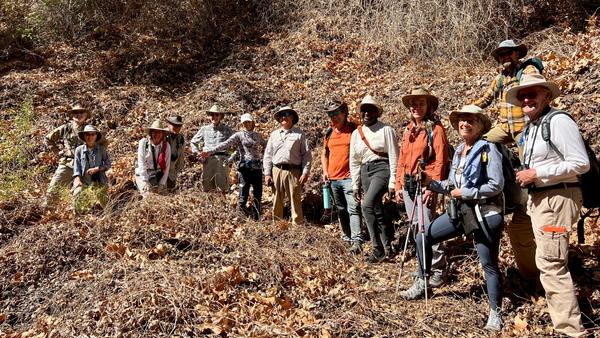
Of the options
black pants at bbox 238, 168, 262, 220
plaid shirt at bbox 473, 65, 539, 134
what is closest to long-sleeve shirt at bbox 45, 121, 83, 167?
black pants at bbox 238, 168, 262, 220

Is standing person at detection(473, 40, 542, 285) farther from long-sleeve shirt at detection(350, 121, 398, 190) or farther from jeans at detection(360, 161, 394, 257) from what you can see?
jeans at detection(360, 161, 394, 257)

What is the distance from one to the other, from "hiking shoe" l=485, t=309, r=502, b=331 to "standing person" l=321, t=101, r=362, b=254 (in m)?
2.39

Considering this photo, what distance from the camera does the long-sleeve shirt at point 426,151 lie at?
4.95 meters

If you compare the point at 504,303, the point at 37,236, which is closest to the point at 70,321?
the point at 37,236

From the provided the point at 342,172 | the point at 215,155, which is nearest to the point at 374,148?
the point at 342,172

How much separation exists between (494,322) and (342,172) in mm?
3077

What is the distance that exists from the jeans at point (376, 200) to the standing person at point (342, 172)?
383 millimetres

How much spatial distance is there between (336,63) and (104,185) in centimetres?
775

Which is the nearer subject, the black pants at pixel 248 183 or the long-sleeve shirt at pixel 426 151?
the long-sleeve shirt at pixel 426 151

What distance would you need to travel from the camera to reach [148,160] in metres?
7.03

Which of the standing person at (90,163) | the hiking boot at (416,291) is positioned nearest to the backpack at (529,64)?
the hiking boot at (416,291)

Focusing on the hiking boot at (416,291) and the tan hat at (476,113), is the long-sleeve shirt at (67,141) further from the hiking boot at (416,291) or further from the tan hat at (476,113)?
the tan hat at (476,113)

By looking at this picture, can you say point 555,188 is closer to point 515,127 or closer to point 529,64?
point 515,127

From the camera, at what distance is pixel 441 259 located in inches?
197
